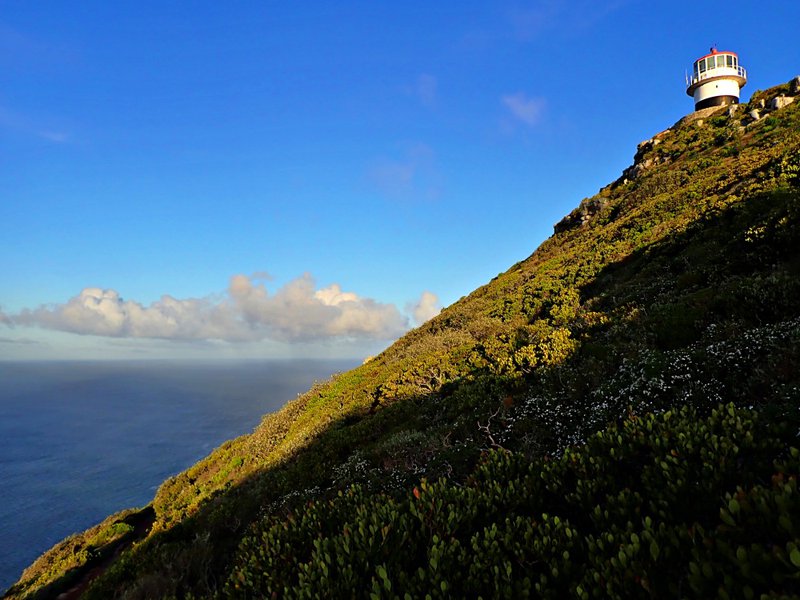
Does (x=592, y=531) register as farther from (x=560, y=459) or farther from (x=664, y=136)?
(x=664, y=136)

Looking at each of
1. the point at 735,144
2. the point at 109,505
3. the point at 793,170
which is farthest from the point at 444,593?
the point at 109,505

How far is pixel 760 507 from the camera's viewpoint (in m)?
3.05

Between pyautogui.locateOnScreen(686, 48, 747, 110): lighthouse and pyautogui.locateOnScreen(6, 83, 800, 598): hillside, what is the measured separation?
36.1 m

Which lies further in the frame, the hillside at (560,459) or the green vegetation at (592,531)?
the hillside at (560,459)

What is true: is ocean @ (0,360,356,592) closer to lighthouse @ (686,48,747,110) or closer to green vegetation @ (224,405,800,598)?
green vegetation @ (224,405,800,598)

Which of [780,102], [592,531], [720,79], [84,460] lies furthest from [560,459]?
[84,460]

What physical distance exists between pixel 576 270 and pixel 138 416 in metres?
206

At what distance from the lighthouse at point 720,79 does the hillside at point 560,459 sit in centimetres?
3609

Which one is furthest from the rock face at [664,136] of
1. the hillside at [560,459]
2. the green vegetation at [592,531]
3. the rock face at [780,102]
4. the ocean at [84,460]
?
the ocean at [84,460]

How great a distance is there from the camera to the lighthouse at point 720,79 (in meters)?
54.8

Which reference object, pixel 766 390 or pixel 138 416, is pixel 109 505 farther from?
pixel 138 416

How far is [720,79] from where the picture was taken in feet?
180

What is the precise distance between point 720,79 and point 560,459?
2850 inches

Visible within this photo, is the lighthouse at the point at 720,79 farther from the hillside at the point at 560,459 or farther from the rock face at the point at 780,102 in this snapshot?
the hillside at the point at 560,459
